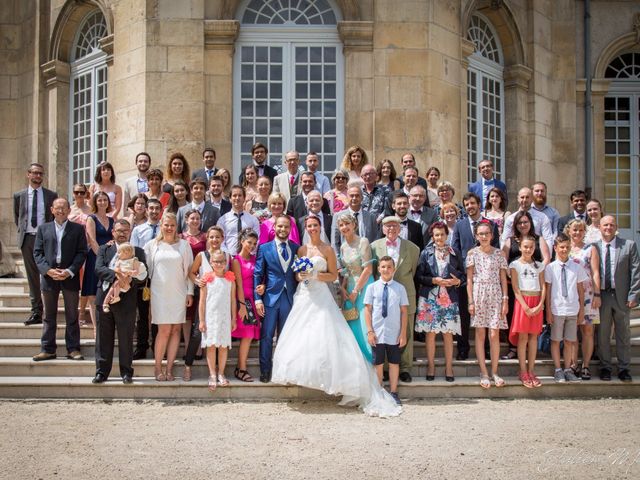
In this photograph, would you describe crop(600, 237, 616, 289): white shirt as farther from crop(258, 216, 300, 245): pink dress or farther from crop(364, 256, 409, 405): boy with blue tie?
crop(258, 216, 300, 245): pink dress

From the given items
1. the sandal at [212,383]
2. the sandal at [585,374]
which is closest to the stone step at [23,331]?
the sandal at [212,383]

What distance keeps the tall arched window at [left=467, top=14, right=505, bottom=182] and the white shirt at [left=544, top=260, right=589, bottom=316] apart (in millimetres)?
5500

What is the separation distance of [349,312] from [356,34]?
19.3 feet

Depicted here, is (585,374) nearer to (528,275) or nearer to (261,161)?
(528,275)

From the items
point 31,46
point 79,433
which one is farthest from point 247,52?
point 79,433

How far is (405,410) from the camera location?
23.5 feet

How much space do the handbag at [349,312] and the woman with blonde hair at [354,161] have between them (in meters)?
2.24

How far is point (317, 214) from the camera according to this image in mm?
8273

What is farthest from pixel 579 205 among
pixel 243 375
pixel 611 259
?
pixel 243 375

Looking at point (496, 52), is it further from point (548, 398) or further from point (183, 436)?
point (183, 436)

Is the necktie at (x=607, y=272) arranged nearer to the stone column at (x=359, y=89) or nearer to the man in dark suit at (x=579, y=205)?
the man in dark suit at (x=579, y=205)

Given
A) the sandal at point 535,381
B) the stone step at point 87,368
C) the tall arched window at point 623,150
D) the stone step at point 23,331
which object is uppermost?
the tall arched window at point 623,150

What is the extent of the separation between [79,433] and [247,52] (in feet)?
25.0

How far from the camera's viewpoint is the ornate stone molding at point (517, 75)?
14.0m
